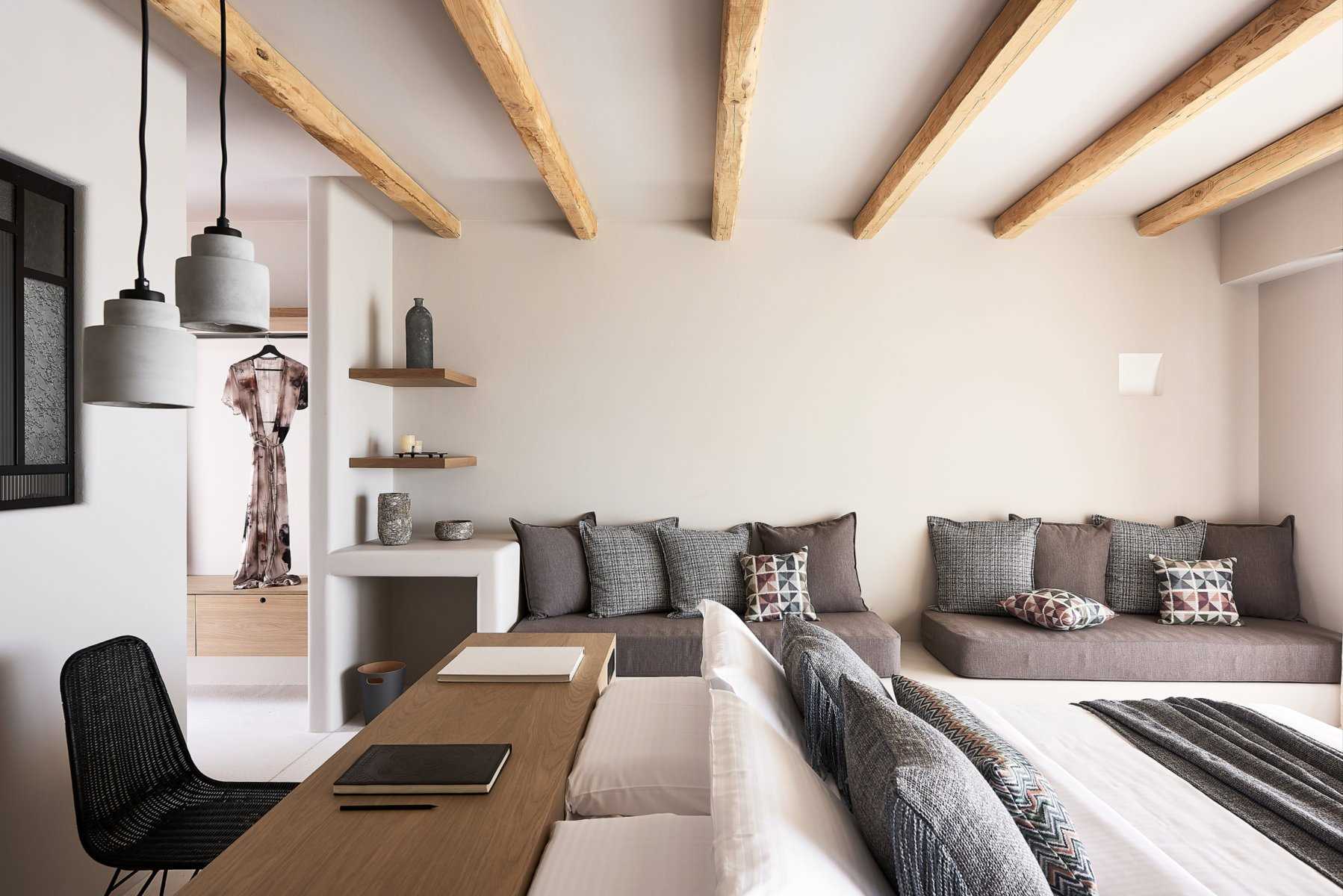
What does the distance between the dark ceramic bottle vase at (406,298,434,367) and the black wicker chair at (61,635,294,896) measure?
212 centimetres

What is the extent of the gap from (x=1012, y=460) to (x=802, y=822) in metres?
3.51

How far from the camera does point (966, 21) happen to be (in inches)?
89.0

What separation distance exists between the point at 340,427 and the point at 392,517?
0.49 m

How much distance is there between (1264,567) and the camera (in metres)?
3.84

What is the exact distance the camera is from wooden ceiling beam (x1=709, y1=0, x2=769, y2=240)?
2.01 meters

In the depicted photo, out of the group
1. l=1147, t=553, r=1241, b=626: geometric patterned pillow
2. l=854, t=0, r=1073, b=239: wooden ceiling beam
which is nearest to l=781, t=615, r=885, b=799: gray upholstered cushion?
l=854, t=0, r=1073, b=239: wooden ceiling beam

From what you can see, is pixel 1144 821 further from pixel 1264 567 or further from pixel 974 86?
pixel 1264 567

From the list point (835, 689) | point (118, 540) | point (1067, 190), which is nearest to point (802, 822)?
point (835, 689)

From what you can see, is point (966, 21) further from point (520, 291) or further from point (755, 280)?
point (520, 291)

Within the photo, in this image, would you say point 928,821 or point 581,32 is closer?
point 928,821

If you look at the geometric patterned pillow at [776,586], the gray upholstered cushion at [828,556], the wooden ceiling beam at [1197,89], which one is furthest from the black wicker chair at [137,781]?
the wooden ceiling beam at [1197,89]

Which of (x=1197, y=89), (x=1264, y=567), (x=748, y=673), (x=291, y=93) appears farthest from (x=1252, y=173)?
(x=291, y=93)

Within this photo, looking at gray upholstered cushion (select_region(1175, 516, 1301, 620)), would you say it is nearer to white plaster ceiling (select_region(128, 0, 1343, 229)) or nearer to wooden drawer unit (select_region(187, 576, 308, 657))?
white plaster ceiling (select_region(128, 0, 1343, 229))

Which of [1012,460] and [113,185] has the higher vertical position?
[113,185]
